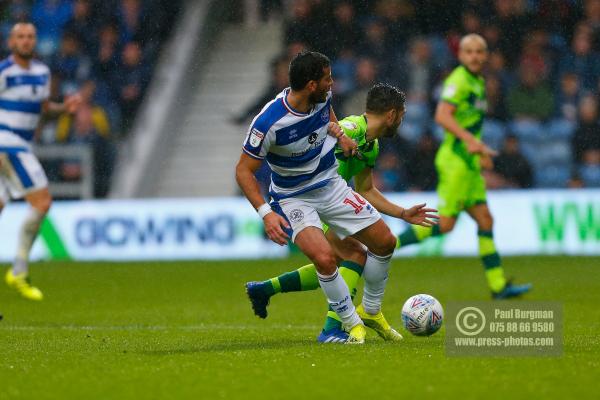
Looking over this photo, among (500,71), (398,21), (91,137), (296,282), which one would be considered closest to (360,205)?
(296,282)

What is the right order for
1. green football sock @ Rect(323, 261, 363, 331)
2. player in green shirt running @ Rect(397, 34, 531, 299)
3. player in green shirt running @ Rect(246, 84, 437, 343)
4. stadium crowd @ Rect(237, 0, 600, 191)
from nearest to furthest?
player in green shirt running @ Rect(246, 84, 437, 343), green football sock @ Rect(323, 261, 363, 331), player in green shirt running @ Rect(397, 34, 531, 299), stadium crowd @ Rect(237, 0, 600, 191)

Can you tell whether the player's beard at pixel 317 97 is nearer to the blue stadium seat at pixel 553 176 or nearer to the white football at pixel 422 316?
the white football at pixel 422 316

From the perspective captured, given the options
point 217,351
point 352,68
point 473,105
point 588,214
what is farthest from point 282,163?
point 352,68

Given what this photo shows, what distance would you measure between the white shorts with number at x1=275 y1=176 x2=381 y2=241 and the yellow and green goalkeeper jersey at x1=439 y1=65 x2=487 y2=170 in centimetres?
368

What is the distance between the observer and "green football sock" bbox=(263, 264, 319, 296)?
8258mm

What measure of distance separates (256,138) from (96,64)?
12666mm

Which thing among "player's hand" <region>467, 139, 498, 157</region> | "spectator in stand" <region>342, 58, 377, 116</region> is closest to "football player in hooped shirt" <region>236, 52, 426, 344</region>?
"player's hand" <region>467, 139, 498, 157</region>

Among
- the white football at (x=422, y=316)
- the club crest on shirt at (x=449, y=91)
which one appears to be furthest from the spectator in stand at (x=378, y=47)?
the white football at (x=422, y=316)

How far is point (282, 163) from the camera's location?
25.6 feet

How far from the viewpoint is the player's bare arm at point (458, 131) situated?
10.8 metres

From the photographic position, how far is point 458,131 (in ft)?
36.4

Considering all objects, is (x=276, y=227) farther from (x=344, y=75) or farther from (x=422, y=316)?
(x=344, y=75)

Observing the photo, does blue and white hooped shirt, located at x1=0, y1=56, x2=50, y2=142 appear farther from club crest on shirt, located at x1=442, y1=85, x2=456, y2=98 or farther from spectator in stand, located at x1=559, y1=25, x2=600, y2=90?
spectator in stand, located at x1=559, y1=25, x2=600, y2=90

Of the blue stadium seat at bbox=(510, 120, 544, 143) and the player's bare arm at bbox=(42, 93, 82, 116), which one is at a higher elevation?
the player's bare arm at bbox=(42, 93, 82, 116)
